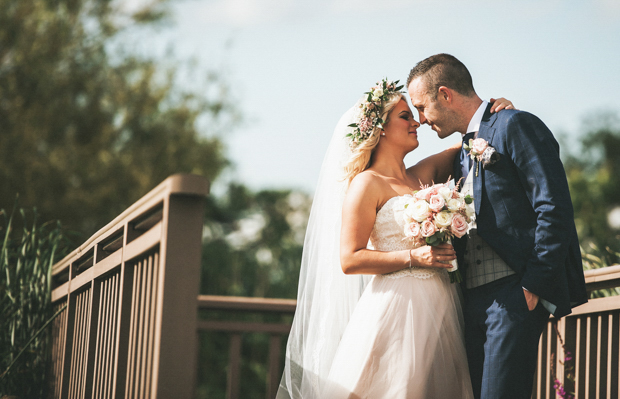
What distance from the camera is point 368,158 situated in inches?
140

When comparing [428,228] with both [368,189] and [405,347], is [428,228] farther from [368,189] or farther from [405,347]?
[405,347]

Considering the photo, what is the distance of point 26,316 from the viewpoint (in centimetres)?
425

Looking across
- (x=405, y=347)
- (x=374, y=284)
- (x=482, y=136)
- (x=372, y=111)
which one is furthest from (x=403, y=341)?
(x=372, y=111)

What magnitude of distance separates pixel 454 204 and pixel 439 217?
115 mm

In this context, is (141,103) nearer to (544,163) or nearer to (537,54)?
(544,163)

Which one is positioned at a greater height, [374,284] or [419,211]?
[419,211]

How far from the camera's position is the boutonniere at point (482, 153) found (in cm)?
285

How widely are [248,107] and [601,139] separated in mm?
29112

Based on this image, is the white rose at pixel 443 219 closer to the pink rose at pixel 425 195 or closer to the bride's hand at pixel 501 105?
the pink rose at pixel 425 195

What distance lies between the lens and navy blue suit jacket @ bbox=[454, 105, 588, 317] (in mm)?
2629

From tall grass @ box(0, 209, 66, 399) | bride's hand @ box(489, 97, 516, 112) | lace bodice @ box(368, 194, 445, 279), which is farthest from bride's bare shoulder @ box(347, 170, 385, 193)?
tall grass @ box(0, 209, 66, 399)

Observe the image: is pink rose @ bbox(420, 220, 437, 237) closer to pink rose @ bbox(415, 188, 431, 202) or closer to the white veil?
pink rose @ bbox(415, 188, 431, 202)

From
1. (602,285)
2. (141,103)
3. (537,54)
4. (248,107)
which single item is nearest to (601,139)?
(537,54)

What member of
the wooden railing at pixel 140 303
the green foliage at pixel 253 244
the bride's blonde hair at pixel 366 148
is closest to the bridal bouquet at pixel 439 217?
the bride's blonde hair at pixel 366 148
